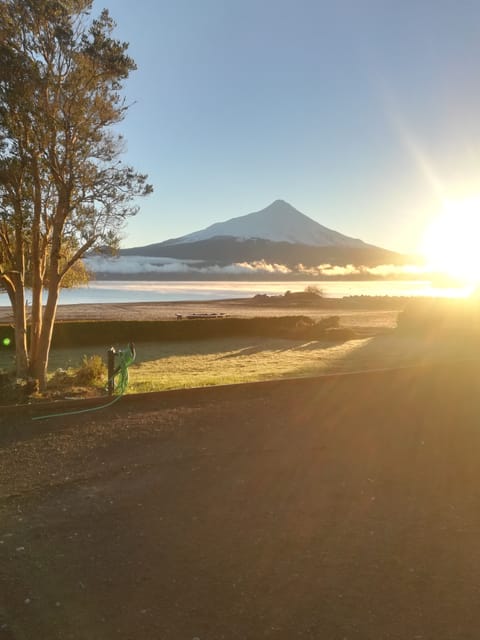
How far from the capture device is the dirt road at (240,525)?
3.82m

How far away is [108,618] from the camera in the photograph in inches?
149

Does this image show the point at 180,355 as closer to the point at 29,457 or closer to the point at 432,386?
the point at 432,386

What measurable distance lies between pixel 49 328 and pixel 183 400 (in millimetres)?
3894

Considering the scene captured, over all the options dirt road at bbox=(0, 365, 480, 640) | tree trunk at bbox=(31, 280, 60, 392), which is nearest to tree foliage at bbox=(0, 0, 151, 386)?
tree trunk at bbox=(31, 280, 60, 392)

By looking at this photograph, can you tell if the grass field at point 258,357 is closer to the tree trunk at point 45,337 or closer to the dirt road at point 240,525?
the tree trunk at point 45,337

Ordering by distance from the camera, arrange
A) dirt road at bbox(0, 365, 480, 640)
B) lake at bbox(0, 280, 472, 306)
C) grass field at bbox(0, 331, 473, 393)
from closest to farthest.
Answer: dirt road at bbox(0, 365, 480, 640) → grass field at bbox(0, 331, 473, 393) → lake at bbox(0, 280, 472, 306)

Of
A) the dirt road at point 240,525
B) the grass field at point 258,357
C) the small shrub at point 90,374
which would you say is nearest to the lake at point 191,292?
the grass field at point 258,357

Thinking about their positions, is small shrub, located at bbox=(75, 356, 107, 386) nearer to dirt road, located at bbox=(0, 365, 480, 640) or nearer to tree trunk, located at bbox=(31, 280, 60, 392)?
tree trunk, located at bbox=(31, 280, 60, 392)

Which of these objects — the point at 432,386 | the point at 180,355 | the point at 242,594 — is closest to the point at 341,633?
the point at 242,594

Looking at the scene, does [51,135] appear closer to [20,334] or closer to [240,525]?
[20,334]

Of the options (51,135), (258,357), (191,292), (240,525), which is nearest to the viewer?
(240,525)

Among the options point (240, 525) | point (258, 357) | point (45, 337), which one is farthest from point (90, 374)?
point (258, 357)

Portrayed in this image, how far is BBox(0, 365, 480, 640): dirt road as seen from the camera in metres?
3.82

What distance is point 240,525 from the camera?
5203mm
